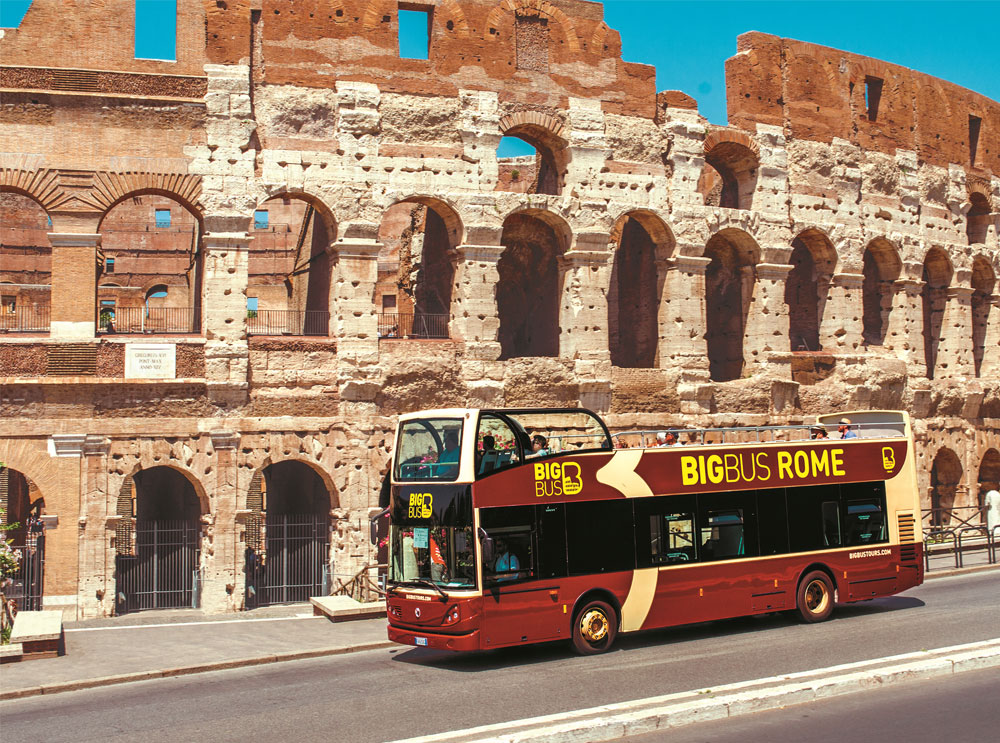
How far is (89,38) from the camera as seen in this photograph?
1953 centimetres

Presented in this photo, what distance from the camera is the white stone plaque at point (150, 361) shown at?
1934 centimetres

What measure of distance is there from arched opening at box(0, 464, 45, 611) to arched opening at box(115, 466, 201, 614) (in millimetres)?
1477

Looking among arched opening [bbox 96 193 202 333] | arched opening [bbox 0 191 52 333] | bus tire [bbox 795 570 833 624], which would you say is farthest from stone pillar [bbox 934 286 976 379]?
arched opening [bbox 0 191 52 333]

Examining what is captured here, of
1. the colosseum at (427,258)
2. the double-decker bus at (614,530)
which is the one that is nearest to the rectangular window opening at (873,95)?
the colosseum at (427,258)

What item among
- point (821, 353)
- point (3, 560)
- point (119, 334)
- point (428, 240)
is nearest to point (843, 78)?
point (821, 353)

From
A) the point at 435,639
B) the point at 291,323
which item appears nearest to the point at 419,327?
the point at 291,323

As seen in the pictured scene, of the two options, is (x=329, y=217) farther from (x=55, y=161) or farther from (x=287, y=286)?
(x=287, y=286)

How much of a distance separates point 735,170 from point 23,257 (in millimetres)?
23811

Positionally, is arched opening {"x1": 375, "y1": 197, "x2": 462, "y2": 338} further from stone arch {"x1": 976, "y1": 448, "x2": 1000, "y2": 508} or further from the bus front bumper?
stone arch {"x1": 976, "y1": 448, "x2": 1000, "y2": 508}

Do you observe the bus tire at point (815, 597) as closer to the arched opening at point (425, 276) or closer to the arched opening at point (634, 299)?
the arched opening at point (634, 299)

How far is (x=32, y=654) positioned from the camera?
43.1 ft

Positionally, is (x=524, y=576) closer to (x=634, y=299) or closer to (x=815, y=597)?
(x=815, y=597)

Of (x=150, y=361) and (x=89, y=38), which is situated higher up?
(x=89, y=38)

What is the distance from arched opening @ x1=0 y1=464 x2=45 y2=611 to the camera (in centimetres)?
1886
